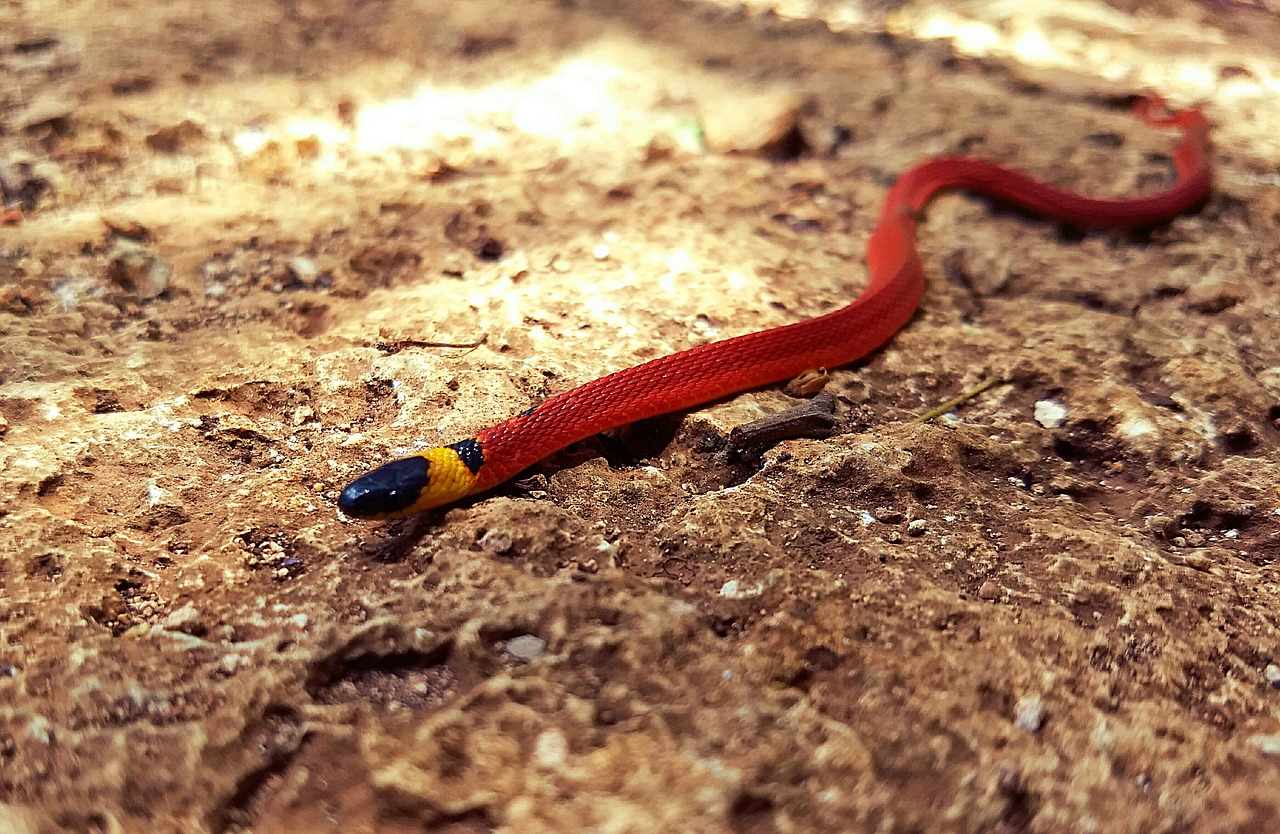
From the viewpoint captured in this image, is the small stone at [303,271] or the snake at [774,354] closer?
the snake at [774,354]

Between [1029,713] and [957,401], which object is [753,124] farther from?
[1029,713]

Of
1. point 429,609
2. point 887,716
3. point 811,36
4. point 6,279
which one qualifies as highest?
point 811,36

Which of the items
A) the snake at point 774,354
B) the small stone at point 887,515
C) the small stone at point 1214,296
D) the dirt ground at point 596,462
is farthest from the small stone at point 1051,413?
the small stone at point 1214,296

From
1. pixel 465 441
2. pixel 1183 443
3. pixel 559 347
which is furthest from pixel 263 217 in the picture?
pixel 1183 443

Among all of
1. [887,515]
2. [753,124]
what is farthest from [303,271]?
[887,515]

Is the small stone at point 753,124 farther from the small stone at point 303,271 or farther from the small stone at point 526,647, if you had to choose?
the small stone at point 526,647

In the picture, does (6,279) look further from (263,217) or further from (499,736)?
(499,736)

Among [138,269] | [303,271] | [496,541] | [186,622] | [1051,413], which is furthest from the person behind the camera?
[303,271]
